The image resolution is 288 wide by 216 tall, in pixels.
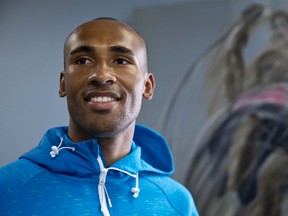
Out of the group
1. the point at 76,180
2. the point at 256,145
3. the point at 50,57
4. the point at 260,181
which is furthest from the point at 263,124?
the point at 76,180

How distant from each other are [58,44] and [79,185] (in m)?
1.29

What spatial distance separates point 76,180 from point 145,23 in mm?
1469

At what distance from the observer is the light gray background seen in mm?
2004

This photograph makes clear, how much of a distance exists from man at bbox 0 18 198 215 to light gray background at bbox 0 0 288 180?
3.38 ft

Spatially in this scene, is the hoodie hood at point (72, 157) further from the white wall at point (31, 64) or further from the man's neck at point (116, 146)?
the white wall at point (31, 64)

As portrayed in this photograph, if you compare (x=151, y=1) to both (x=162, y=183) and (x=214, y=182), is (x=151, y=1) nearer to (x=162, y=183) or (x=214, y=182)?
(x=214, y=182)

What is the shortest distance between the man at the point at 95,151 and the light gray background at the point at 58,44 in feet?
3.38

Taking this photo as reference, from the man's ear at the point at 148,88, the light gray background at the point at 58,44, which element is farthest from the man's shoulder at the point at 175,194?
the light gray background at the point at 58,44

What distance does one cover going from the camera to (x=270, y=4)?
7.13ft

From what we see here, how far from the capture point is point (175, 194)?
922mm

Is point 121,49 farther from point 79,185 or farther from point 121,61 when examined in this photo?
point 79,185

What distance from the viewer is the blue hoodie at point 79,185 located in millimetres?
792

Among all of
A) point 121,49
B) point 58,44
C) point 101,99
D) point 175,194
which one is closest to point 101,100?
point 101,99

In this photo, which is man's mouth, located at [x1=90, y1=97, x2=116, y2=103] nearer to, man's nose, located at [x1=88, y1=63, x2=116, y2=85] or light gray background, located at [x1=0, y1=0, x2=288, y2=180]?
man's nose, located at [x1=88, y1=63, x2=116, y2=85]
